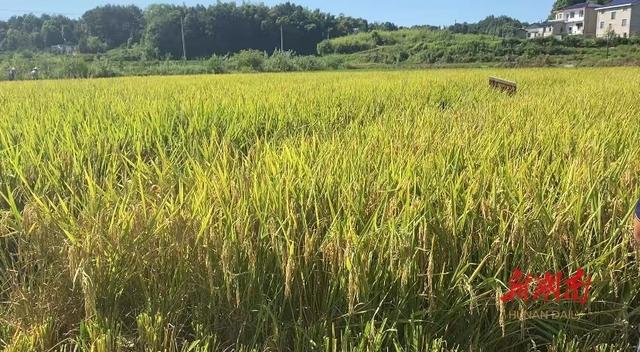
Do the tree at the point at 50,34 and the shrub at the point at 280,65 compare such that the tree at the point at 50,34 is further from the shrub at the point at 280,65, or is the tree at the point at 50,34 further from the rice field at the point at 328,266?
the rice field at the point at 328,266

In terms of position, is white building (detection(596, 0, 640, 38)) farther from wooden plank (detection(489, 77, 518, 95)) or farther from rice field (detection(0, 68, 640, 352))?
Result: rice field (detection(0, 68, 640, 352))

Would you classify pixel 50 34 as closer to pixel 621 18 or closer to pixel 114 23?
pixel 114 23

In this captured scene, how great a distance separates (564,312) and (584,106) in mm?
3125

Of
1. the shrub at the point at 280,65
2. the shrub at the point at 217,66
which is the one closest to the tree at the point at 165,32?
the shrub at the point at 217,66

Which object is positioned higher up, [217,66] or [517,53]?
[517,53]

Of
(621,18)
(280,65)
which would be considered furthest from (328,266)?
(621,18)

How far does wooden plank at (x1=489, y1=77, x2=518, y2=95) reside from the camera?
6742 mm

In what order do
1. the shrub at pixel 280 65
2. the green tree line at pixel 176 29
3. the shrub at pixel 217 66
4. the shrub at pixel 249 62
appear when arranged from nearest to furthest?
the shrub at pixel 217 66 → the shrub at pixel 280 65 → the shrub at pixel 249 62 → the green tree line at pixel 176 29

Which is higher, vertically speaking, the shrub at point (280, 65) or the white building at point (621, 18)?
the white building at point (621, 18)

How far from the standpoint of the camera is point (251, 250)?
1.29 meters

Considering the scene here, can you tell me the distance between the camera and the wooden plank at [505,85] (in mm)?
6742

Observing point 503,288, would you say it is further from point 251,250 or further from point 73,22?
point 73,22

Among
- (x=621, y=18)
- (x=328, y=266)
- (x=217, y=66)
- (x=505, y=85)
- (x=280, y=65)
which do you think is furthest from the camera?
(x=621, y=18)

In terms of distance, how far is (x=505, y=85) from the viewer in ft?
23.2
